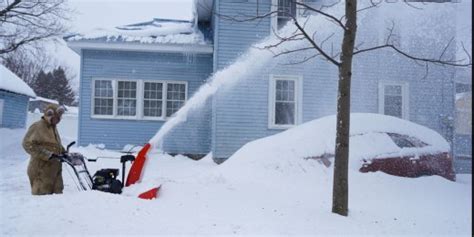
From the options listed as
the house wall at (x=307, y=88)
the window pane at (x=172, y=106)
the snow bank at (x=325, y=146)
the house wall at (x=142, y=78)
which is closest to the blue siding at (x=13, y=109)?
the house wall at (x=142, y=78)

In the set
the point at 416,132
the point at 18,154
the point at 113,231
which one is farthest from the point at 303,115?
the point at 18,154

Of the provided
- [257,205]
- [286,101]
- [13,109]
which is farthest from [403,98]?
[13,109]

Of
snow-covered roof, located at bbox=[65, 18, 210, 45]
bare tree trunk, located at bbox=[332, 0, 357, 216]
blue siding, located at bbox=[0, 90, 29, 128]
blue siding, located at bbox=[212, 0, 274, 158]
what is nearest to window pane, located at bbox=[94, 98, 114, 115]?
snow-covered roof, located at bbox=[65, 18, 210, 45]

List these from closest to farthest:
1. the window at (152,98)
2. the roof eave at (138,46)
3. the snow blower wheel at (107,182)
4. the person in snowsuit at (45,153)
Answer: the person in snowsuit at (45,153), the snow blower wheel at (107,182), the roof eave at (138,46), the window at (152,98)

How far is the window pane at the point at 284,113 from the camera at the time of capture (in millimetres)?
14084

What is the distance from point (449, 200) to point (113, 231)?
20.2 ft

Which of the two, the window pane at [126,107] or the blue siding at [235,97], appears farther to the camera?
the window pane at [126,107]

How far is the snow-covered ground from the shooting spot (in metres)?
4.89

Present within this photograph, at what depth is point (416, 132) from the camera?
9758mm

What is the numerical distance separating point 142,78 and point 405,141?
30.6 ft

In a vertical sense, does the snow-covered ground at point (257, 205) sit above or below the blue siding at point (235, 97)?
below

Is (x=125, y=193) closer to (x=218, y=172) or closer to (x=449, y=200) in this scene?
(x=218, y=172)

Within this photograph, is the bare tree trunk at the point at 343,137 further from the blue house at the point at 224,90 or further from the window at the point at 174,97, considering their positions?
the window at the point at 174,97

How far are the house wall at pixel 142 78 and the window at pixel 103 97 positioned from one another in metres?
0.22
